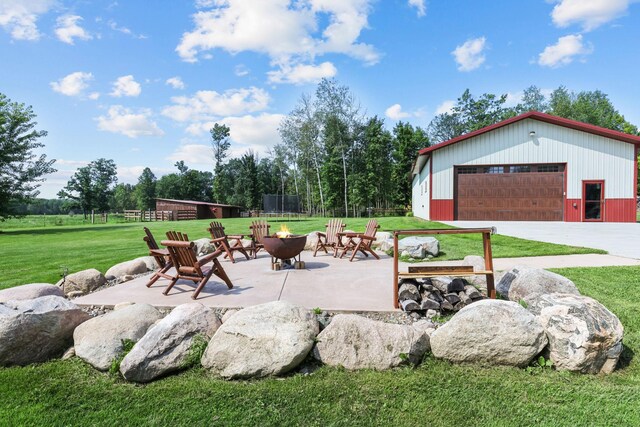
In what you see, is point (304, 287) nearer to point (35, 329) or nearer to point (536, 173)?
point (35, 329)

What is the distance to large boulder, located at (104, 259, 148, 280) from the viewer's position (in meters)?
5.80

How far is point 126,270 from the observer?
19.6ft

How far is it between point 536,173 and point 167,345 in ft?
64.7

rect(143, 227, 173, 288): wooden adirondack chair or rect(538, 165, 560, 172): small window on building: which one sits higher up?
rect(538, 165, 560, 172): small window on building

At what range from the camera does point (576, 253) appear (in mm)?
7168

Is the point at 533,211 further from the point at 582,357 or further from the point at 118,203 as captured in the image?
the point at 118,203

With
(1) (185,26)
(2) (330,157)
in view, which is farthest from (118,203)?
(1) (185,26)

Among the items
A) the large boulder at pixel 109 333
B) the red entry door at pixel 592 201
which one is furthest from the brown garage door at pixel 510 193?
the large boulder at pixel 109 333

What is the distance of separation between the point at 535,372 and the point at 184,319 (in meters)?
2.95

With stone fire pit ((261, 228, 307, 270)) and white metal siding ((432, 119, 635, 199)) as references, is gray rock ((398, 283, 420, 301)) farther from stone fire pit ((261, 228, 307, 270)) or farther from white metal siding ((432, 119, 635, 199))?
white metal siding ((432, 119, 635, 199))

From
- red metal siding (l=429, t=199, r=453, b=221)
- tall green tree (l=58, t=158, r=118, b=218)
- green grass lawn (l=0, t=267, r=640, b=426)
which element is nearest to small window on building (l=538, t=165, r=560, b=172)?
red metal siding (l=429, t=199, r=453, b=221)

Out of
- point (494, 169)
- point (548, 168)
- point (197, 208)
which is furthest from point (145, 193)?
point (548, 168)

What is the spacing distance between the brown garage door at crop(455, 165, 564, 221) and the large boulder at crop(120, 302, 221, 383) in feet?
57.7

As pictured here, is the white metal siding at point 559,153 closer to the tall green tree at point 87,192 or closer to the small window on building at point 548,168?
the small window on building at point 548,168
